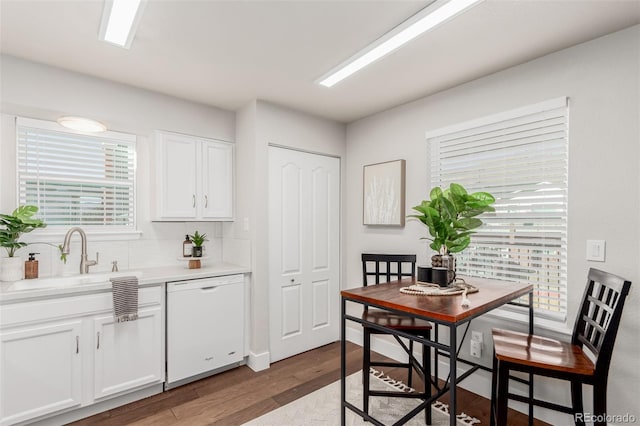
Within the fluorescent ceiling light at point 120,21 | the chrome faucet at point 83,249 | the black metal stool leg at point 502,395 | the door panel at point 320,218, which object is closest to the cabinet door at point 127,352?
the chrome faucet at point 83,249

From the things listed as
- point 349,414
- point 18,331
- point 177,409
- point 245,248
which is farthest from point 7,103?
point 349,414

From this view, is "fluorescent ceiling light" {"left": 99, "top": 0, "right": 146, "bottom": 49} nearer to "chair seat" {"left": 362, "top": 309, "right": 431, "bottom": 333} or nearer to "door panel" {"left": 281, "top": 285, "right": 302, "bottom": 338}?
"chair seat" {"left": 362, "top": 309, "right": 431, "bottom": 333}

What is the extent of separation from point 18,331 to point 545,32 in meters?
3.66

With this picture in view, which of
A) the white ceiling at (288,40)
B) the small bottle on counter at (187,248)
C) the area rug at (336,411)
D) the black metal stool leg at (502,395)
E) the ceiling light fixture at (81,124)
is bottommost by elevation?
the area rug at (336,411)

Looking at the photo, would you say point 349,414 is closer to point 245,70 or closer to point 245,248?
point 245,248

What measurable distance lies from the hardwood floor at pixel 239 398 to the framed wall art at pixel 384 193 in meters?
1.41

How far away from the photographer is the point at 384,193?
3.19 m

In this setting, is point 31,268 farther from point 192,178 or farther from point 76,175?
point 192,178

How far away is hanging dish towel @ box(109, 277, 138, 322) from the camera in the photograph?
2.23m

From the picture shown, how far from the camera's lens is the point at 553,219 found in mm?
2162

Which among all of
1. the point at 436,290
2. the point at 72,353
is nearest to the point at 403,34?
the point at 436,290

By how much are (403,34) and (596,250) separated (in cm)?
176

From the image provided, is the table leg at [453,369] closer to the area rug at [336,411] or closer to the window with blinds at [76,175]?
the area rug at [336,411]

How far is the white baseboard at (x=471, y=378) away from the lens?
2.09m
